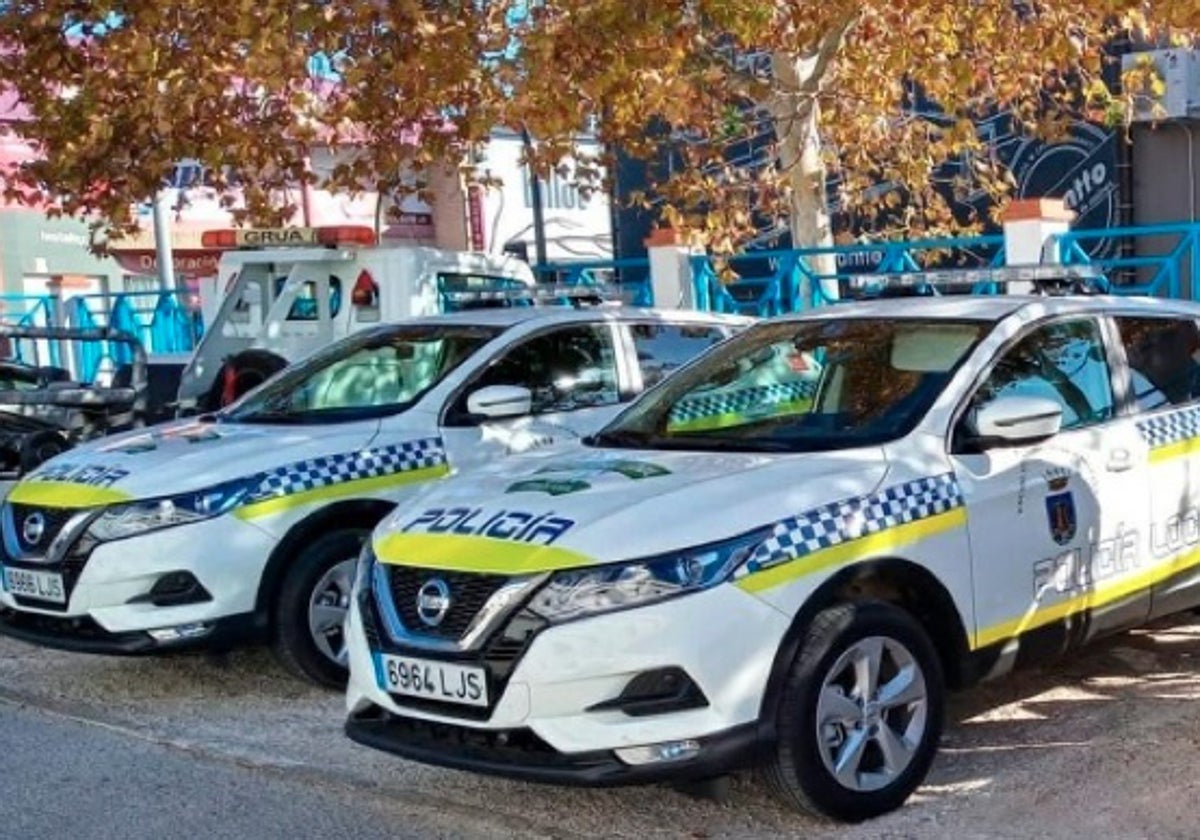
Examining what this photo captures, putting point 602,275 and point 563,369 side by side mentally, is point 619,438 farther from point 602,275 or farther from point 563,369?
point 602,275

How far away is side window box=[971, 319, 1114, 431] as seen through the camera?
5441mm

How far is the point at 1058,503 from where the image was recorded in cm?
527

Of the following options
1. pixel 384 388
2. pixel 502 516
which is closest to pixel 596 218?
pixel 384 388

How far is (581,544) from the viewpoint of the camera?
450cm

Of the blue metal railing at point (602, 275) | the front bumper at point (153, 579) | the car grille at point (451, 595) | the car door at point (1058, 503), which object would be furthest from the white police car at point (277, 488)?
the blue metal railing at point (602, 275)

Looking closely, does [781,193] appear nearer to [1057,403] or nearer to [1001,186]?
[1001,186]

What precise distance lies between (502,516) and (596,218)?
110 ft

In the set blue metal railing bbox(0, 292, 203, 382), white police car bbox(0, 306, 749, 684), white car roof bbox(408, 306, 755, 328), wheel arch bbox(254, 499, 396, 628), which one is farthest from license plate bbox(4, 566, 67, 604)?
blue metal railing bbox(0, 292, 203, 382)

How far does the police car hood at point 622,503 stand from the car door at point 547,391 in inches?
67.5

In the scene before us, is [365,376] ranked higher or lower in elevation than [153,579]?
higher

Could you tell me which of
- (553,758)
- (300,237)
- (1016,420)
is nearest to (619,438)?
(1016,420)

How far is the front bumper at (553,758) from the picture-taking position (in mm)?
4359

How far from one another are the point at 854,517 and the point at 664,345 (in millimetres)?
3295

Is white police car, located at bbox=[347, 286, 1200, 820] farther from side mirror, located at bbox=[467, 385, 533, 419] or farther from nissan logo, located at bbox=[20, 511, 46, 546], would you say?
nissan logo, located at bbox=[20, 511, 46, 546]
